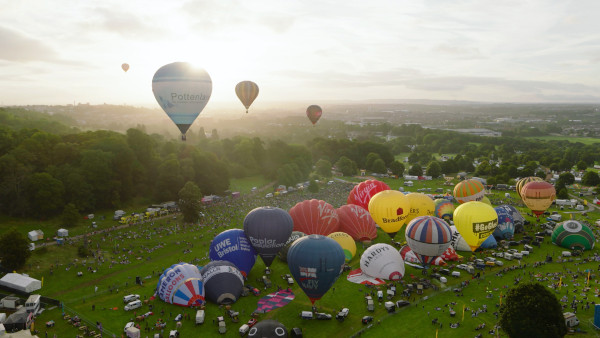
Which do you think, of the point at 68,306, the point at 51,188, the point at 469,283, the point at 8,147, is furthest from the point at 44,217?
the point at 469,283

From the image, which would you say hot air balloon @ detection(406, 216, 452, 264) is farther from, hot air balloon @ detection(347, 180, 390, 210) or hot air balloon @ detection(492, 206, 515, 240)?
hot air balloon @ detection(347, 180, 390, 210)

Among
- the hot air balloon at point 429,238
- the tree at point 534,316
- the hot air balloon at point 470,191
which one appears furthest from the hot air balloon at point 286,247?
the hot air balloon at point 470,191

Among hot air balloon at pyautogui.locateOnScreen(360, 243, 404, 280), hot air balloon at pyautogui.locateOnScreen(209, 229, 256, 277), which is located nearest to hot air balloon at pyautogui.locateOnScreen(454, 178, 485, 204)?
hot air balloon at pyautogui.locateOnScreen(360, 243, 404, 280)

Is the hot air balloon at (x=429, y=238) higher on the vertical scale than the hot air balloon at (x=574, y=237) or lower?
higher

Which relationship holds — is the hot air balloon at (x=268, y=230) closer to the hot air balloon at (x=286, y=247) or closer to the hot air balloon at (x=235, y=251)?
the hot air balloon at (x=235, y=251)

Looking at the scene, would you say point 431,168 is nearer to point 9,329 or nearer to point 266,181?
point 266,181

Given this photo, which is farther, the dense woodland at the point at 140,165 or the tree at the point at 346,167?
the tree at the point at 346,167
